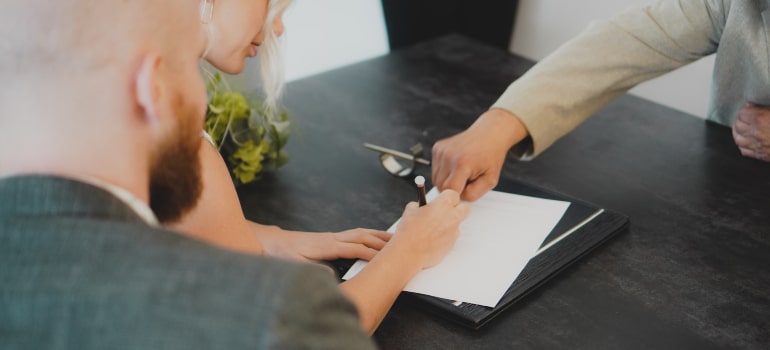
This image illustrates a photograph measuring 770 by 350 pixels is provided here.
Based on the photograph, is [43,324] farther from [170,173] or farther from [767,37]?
[767,37]

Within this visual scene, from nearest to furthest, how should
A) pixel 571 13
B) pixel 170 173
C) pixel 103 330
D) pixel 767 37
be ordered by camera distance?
pixel 103 330 → pixel 170 173 → pixel 767 37 → pixel 571 13

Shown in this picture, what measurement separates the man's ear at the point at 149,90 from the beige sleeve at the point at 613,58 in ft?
2.97

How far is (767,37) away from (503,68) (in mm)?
645

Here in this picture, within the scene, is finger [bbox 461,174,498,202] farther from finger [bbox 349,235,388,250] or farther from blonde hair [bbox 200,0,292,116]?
blonde hair [bbox 200,0,292,116]

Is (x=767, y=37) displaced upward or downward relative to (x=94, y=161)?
downward

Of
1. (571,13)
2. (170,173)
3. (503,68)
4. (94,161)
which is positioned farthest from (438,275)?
(571,13)

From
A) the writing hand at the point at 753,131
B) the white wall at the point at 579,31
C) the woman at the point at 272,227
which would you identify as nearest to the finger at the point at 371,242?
the woman at the point at 272,227

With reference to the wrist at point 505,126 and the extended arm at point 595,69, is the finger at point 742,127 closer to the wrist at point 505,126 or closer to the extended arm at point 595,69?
the extended arm at point 595,69

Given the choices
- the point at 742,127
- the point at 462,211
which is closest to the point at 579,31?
the point at 742,127

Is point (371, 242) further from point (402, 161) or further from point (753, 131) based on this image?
point (753, 131)

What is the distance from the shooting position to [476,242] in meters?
1.34

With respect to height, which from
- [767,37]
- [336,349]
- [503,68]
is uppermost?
[336,349]

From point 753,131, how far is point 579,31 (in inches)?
68.7

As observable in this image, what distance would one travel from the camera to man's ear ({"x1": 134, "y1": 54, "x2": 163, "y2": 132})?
83cm
